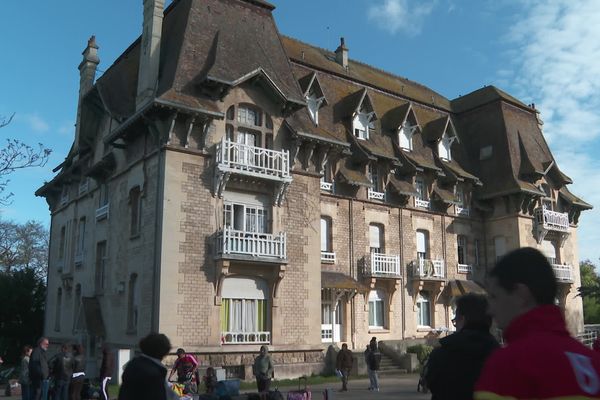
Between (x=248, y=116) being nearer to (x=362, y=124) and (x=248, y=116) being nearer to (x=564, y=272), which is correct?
(x=362, y=124)

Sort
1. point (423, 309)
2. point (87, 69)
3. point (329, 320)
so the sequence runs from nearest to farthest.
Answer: point (329, 320) < point (423, 309) < point (87, 69)

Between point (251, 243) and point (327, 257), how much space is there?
619cm

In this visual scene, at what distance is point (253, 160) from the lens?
2273cm

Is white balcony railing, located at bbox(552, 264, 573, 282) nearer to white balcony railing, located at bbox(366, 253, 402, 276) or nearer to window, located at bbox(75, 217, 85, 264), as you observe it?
white balcony railing, located at bbox(366, 253, 402, 276)

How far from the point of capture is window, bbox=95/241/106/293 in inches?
1041

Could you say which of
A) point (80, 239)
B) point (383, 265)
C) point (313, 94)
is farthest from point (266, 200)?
point (80, 239)

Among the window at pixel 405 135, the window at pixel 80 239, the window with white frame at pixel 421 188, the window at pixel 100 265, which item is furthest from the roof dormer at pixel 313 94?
the window at pixel 80 239

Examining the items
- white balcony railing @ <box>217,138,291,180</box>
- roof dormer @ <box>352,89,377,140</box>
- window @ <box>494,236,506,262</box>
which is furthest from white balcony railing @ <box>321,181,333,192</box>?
window @ <box>494,236,506,262</box>

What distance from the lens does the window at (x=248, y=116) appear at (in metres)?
23.5

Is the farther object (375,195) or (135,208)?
(375,195)

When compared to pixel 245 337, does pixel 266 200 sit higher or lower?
higher

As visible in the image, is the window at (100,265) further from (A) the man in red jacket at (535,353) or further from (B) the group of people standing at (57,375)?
(A) the man in red jacket at (535,353)

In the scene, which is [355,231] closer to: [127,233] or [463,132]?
[127,233]

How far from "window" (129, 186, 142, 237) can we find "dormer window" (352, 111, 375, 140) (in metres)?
11.5
